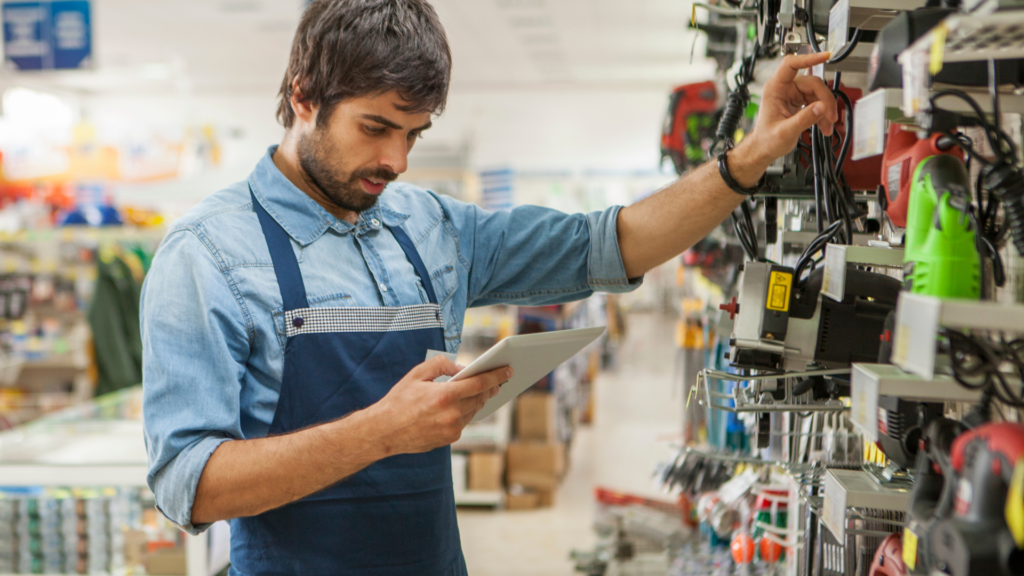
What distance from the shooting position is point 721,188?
1429 mm

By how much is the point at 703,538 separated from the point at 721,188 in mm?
2005

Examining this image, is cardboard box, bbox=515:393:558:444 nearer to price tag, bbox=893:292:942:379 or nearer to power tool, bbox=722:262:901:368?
power tool, bbox=722:262:901:368

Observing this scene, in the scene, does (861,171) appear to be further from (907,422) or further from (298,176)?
(298,176)

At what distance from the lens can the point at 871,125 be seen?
0.90m

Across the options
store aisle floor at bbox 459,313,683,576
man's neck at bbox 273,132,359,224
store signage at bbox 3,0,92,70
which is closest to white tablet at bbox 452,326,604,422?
man's neck at bbox 273,132,359,224

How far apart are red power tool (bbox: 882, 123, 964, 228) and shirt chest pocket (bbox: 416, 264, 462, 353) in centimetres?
92

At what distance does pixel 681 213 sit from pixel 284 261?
2.55ft

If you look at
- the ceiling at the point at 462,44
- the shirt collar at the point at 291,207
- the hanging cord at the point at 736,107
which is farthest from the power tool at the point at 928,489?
the ceiling at the point at 462,44

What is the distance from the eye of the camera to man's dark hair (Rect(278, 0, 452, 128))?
4.63 ft

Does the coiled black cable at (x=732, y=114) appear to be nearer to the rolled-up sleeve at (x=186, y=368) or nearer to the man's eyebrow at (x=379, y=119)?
the man's eyebrow at (x=379, y=119)

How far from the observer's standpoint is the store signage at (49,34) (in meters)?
6.16

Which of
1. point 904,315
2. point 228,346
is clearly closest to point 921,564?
point 904,315

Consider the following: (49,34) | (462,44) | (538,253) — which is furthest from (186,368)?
(462,44)

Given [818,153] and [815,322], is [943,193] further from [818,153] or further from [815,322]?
[818,153]
